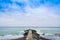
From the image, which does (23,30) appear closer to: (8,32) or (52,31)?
(8,32)

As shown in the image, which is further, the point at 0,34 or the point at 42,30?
the point at 42,30

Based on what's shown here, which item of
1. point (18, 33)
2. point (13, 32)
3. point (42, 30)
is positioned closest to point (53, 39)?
point (42, 30)

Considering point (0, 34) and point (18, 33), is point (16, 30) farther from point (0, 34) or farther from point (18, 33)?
point (0, 34)

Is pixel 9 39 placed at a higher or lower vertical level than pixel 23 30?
lower

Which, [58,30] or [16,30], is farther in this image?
[58,30]

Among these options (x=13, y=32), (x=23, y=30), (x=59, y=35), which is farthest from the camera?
(x=13, y=32)

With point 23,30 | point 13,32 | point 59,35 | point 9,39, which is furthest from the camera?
point 13,32

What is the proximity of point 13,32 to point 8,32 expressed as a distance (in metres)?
0.61

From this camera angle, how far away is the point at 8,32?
1074 centimetres

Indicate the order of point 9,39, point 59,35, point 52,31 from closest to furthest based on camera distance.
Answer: point 9,39 < point 59,35 < point 52,31

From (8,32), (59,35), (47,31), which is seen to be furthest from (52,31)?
(8,32)

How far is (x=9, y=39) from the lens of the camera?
29.3 feet

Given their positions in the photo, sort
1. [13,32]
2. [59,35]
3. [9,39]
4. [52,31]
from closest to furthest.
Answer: [9,39]
[59,35]
[13,32]
[52,31]

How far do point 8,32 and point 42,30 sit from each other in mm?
2780
